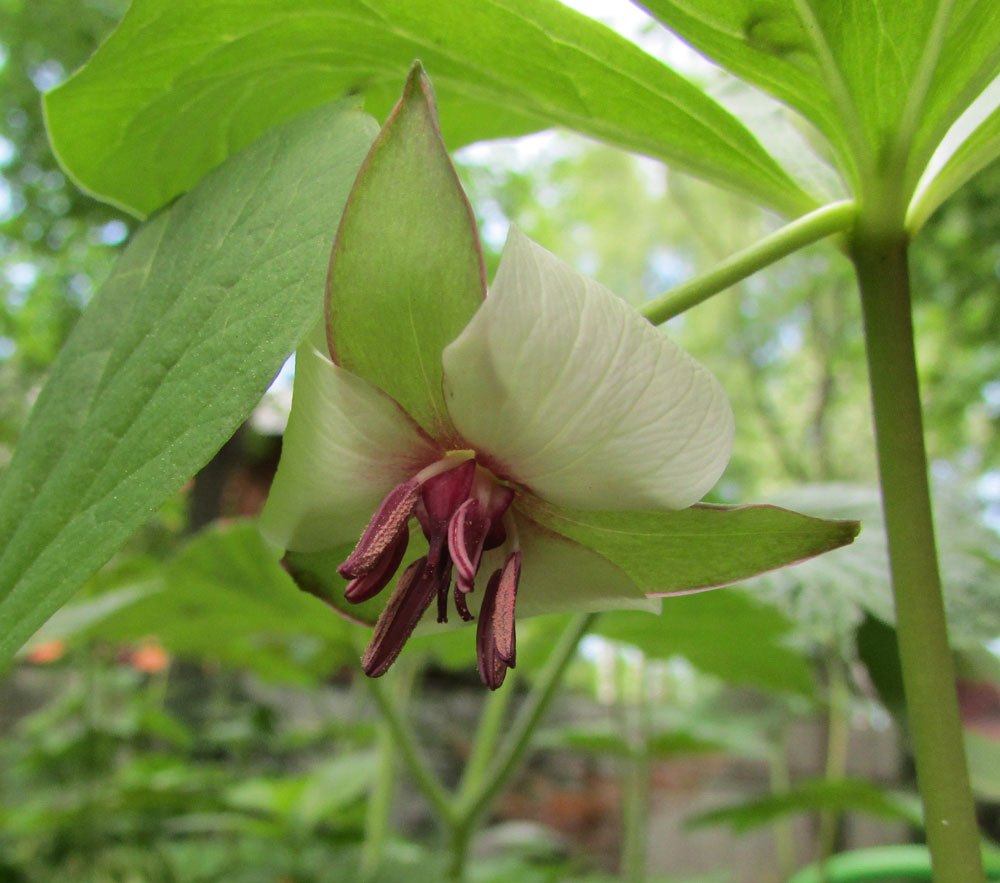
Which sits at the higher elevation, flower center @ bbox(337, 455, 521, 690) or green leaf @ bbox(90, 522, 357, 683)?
green leaf @ bbox(90, 522, 357, 683)

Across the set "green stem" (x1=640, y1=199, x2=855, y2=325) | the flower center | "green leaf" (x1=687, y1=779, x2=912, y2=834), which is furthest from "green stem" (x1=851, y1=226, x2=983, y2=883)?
"green leaf" (x1=687, y1=779, x2=912, y2=834)

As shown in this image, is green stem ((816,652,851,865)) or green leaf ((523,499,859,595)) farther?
green stem ((816,652,851,865))

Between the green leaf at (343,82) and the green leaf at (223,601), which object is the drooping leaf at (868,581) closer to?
the green leaf at (343,82)

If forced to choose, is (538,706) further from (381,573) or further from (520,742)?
(381,573)

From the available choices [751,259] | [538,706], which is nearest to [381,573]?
[751,259]

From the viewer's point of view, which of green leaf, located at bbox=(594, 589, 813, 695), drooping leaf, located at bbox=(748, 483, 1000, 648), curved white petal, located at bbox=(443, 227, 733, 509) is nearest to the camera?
curved white petal, located at bbox=(443, 227, 733, 509)

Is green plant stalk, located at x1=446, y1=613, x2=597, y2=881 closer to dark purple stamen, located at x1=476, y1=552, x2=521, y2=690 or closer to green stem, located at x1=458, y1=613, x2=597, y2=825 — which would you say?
green stem, located at x1=458, y1=613, x2=597, y2=825

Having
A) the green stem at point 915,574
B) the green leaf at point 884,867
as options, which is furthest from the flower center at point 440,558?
the green leaf at point 884,867

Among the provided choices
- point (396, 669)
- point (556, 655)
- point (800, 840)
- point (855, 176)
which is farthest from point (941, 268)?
point (855, 176)
